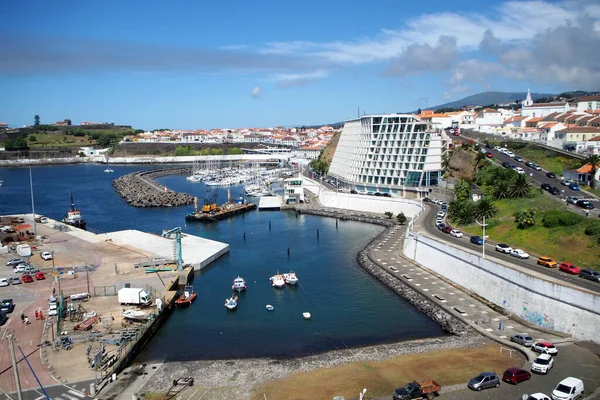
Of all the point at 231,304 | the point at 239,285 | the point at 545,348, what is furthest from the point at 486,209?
the point at 231,304

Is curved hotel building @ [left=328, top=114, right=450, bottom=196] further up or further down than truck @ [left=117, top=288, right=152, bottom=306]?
further up

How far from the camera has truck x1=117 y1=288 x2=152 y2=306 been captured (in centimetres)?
2998

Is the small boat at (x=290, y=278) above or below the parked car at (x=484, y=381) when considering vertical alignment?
below

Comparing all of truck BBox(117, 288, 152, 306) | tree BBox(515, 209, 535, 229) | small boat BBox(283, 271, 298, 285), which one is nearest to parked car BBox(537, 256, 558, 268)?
tree BBox(515, 209, 535, 229)

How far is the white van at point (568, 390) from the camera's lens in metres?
17.5

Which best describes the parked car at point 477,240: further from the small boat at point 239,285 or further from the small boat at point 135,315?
the small boat at point 135,315

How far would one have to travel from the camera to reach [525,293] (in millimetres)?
26203

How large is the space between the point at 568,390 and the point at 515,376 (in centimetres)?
222

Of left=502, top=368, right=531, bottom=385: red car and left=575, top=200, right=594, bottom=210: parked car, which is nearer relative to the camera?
left=502, top=368, right=531, bottom=385: red car

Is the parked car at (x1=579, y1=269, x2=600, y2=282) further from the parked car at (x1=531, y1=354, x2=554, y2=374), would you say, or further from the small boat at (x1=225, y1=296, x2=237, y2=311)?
the small boat at (x1=225, y1=296, x2=237, y2=311)

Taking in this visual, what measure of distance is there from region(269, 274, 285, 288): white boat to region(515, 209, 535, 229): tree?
17984 millimetres

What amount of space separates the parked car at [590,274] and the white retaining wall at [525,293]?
9.14ft

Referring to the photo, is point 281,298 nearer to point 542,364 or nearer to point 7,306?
point 7,306

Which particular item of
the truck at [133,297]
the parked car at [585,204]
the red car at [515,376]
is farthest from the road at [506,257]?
the truck at [133,297]
